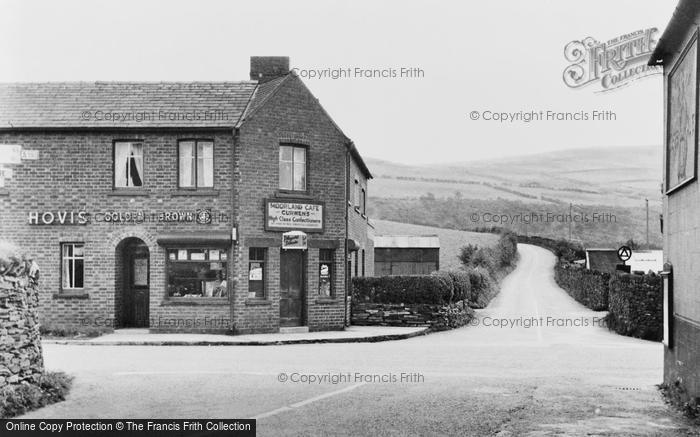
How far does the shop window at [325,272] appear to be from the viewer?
28188mm

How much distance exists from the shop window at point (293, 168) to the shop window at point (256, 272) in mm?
2084

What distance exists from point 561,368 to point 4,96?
62.0ft

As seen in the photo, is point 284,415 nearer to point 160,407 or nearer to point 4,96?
point 160,407

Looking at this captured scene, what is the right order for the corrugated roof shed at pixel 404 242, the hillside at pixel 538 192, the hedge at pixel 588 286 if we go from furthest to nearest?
the hillside at pixel 538 192 < the corrugated roof shed at pixel 404 242 < the hedge at pixel 588 286

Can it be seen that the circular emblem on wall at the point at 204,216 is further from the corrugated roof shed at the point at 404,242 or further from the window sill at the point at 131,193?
the corrugated roof shed at the point at 404,242

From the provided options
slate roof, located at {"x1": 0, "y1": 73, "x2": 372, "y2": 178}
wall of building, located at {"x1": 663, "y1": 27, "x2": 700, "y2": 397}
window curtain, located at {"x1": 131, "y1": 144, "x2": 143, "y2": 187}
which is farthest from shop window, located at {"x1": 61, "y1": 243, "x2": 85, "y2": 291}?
wall of building, located at {"x1": 663, "y1": 27, "x2": 700, "y2": 397}

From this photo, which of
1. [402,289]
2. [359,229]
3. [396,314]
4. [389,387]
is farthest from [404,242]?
[389,387]

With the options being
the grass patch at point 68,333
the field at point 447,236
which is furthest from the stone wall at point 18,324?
the field at point 447,236

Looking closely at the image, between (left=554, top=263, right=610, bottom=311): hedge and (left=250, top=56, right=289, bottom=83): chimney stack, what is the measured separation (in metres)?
17.9

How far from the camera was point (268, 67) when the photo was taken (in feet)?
96.8

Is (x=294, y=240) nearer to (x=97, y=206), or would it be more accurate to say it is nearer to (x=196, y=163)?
(x=196, y=163)

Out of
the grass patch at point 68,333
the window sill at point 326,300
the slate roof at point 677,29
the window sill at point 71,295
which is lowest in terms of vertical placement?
the grass patch at point 68,333

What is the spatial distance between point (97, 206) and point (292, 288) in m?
6.23

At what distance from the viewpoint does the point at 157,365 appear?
18328mm
